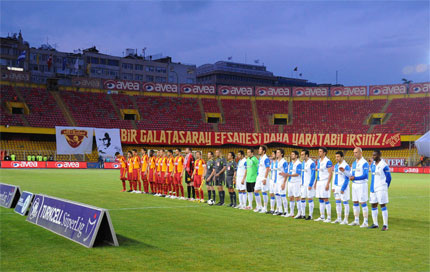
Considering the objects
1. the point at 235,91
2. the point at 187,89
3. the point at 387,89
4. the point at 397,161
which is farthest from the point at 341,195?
the point at 387,89

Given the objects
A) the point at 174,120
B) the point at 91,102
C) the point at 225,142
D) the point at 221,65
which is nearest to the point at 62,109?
the point at 91,102

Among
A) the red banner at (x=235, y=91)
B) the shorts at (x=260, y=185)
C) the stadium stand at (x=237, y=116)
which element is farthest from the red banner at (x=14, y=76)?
the shorts at (x=260, y=185)

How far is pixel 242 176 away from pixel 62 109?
4731 cm

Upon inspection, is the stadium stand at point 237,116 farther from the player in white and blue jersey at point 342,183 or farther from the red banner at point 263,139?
the player in white and blue jersey at point 342,183

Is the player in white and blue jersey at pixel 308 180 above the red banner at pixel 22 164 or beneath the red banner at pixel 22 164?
above

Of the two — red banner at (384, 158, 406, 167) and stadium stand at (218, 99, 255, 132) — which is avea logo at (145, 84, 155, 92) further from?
red banner at (384, 158, 406, 167)

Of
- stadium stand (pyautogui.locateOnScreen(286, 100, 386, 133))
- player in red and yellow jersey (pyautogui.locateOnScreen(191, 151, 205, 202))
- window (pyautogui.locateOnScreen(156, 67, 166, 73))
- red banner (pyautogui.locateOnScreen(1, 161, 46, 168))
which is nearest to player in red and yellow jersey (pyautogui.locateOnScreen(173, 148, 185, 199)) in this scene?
player in red and yellow jersey (pyautogui.locateOnScreen(191, 151, 205, 202))

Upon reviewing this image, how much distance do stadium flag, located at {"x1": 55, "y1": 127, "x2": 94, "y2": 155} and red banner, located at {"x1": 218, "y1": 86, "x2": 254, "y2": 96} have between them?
2471 cm

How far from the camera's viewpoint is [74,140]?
5231 centimetres

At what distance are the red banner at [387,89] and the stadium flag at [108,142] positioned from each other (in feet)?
128

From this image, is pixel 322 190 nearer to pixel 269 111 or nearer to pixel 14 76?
pixel 269 111

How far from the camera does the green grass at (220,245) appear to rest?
8188 millimetres

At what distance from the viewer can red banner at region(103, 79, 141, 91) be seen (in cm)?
6756

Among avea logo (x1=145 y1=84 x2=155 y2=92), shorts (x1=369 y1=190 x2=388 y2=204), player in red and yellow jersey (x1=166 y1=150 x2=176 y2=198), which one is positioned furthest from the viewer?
avea logo (x1=145 y1=84 x2=155 y2=92)
